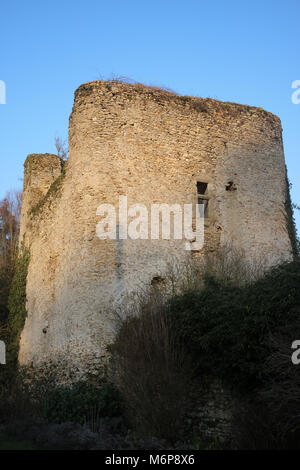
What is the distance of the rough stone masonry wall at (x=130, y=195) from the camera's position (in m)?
12.9

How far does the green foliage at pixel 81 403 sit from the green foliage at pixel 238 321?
85.1 inches

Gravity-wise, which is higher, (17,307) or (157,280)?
(157,280)

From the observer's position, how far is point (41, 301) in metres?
15.5

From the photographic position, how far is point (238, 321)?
9289mm

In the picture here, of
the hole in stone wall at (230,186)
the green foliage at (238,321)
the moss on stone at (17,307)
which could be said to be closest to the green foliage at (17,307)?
the moss on stone at (17,307)

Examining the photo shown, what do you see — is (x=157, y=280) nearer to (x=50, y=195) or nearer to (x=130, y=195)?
(x=130, y=195)

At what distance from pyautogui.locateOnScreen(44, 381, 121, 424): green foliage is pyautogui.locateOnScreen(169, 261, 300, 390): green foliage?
216 centimetres

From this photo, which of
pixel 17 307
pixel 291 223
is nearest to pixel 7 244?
pixel 17 307

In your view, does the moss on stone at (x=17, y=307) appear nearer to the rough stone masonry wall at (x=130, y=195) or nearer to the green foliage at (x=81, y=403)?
the rough stone masonry wall at (x=130, y=195)

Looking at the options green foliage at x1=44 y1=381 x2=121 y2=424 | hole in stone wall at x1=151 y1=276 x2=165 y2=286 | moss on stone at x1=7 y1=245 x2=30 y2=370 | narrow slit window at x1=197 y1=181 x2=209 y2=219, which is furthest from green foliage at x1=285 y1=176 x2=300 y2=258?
moss on stone at x1=7 y1=245 x2=30 y2=370

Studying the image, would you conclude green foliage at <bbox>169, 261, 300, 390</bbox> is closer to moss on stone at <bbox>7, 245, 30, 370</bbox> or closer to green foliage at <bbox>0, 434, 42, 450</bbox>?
green foliage at <bbox>0, 434, 42, 450</bbox>

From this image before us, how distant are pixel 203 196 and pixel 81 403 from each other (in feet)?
21.7
